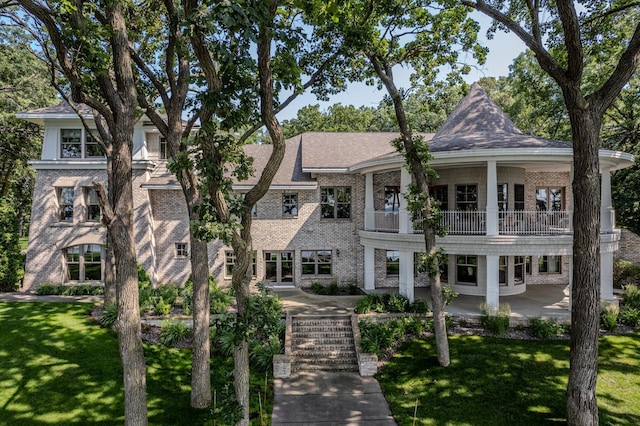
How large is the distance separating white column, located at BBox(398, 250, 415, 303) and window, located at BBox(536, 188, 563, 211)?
934 centimetres

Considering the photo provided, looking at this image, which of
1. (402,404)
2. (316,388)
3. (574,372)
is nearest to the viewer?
(574,372)

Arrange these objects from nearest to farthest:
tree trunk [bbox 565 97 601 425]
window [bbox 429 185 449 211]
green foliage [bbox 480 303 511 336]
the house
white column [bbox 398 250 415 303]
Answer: tree trunk [bbox 565 97 601 425], green foliage [bbox 480 303 511 336], white column [bbox 398 250 415 303], the house, window [bbox 429 185 449 211]

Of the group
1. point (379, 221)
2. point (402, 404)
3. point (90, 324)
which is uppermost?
point (379, 221)

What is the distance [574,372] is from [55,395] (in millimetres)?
12274

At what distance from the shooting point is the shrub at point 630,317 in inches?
492

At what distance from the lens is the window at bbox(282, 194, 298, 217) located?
18219 mm

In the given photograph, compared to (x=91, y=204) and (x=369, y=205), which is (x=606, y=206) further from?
(x=91, y=204)

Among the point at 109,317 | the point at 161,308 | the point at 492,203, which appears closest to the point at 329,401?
the point at 161,308

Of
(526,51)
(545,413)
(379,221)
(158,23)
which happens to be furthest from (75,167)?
(526,51)

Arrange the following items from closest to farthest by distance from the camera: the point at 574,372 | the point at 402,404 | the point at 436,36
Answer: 1. the point at 574,372
2. the point at 402,404
3. the point at 436,36

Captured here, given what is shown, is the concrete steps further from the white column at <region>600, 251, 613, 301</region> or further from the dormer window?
the dormer window

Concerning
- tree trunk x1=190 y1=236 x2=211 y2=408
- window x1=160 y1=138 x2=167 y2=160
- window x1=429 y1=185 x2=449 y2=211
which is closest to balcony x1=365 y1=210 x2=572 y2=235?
window x1=429 y1=185 x2=449 y2=211

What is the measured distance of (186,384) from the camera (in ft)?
31.1

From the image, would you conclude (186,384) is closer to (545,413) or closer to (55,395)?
(55,395)
